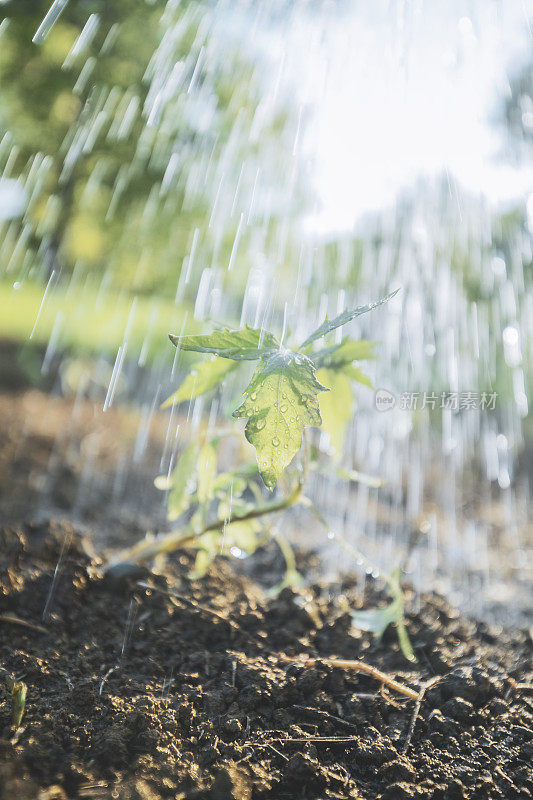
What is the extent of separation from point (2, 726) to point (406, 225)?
4649 mm

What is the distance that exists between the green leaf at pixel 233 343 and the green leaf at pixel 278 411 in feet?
0.16

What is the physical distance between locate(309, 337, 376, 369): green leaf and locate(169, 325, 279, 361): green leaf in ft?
0.33

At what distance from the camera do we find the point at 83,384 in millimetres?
3824

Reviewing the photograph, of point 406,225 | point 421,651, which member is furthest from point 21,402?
point 406,225

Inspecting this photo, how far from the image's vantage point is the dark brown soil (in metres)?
0.67

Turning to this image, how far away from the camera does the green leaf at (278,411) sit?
29.5 inches

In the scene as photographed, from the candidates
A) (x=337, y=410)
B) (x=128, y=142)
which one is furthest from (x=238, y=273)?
(x=337, y=410)

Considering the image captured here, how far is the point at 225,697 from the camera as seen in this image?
810mm

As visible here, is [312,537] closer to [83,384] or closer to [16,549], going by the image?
[16,549]

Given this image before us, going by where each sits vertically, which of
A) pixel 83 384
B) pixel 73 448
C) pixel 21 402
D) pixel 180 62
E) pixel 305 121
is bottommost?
pixel 83 384

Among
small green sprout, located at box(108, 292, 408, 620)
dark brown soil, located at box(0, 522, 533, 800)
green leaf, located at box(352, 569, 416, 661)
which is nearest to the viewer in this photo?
dark brown soil, located at box(0, 522, 533, 800)

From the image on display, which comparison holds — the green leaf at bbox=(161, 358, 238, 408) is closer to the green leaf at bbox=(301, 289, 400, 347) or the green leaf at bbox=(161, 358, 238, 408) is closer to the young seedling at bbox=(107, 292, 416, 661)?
the young seedling at bbox=(107, 292, 416, 661)

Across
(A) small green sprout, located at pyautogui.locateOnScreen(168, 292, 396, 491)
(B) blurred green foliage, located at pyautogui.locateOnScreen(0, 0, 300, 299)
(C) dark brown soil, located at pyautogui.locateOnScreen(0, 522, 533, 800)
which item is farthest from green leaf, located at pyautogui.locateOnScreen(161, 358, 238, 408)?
(B) blurred green foliage, located at pyautogui.locateOnScreen(0, 0, 300, 299)

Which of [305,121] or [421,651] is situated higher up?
[305,121]
